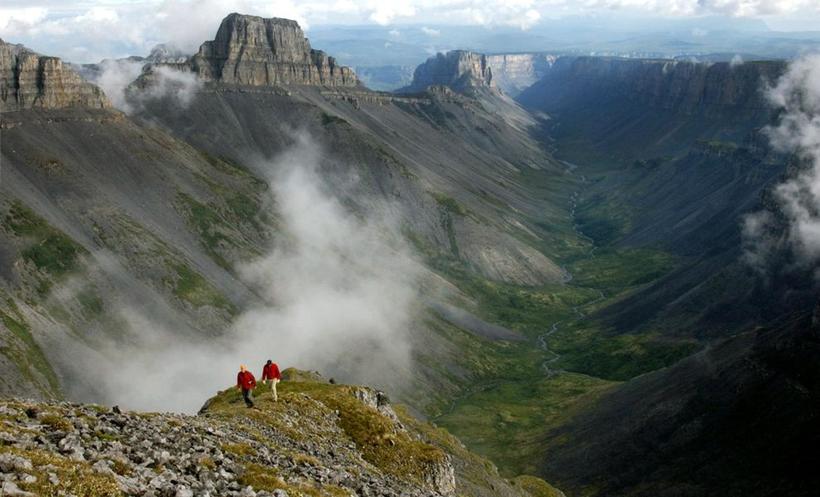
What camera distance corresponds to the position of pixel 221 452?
46312 millimetres

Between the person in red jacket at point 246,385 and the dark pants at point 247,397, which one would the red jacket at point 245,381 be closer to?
the person in red jacket at point 246,385

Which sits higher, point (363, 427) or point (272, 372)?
point (272, 372)

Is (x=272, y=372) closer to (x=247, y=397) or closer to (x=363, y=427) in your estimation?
(x=247, y=397)

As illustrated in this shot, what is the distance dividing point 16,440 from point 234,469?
462 inches

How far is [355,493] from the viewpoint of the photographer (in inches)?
1916

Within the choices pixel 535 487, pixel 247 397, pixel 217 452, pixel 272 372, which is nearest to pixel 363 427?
pixel 272 372

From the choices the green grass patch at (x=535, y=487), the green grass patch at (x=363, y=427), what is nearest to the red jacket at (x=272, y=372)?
the green grass patch at (x=363, y=427)

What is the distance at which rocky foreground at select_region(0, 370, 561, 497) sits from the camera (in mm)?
32844

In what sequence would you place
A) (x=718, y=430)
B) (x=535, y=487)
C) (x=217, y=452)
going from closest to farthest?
(x=217, y=452)
(x=535, y=487)
(x=718, y=430)

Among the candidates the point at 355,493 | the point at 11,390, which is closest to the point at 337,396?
the point at 355,493

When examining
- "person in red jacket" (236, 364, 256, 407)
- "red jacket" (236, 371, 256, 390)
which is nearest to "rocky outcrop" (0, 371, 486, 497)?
"person in red jacket" (236, 364, 256, 407)

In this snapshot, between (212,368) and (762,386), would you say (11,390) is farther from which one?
(762,386)

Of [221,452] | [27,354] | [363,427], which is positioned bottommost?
[27,354]

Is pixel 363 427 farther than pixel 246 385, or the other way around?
pixel 363 427
